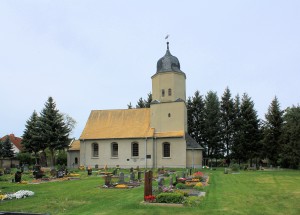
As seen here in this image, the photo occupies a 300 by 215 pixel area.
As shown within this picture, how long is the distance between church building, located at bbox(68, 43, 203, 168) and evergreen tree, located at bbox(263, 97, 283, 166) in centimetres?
1114

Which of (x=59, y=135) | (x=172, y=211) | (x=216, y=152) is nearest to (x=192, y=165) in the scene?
(x=216, y=152)

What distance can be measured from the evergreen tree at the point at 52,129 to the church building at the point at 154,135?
333cm

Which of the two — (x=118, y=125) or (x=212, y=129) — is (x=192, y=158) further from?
(x=212, y=129)

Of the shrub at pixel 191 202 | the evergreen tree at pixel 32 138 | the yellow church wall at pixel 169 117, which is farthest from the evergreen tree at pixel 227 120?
the shrub at pixel 191 202

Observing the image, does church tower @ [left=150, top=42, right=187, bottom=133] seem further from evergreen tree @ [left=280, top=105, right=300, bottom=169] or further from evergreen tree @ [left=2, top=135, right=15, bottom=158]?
evergreen tree @ [left=2, top=135, right=15, bottom=158]

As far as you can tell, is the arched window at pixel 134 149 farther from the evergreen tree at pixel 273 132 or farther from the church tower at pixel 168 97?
the evergreen tree at pixel 273 132

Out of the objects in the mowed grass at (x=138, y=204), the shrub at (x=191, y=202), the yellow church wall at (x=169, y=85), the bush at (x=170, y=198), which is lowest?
the mowed grass at (x=138, y=204)

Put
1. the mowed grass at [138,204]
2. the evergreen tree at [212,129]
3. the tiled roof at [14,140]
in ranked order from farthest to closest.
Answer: the tiled roof at [14,140] < the evergreen tree at [212,129] < the mowed grass at [138,204]

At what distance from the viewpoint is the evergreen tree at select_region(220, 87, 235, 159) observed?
173 ft

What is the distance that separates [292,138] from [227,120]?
15707 millimetres

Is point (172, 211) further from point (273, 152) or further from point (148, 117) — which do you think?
point (273, 152)

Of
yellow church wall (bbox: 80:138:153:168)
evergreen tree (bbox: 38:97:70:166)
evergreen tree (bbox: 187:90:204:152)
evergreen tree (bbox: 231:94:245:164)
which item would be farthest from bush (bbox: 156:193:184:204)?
evergreen tree (bbox: 187:90:204:152)

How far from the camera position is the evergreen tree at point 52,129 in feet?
150

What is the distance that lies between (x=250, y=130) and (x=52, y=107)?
3056 centimetres
